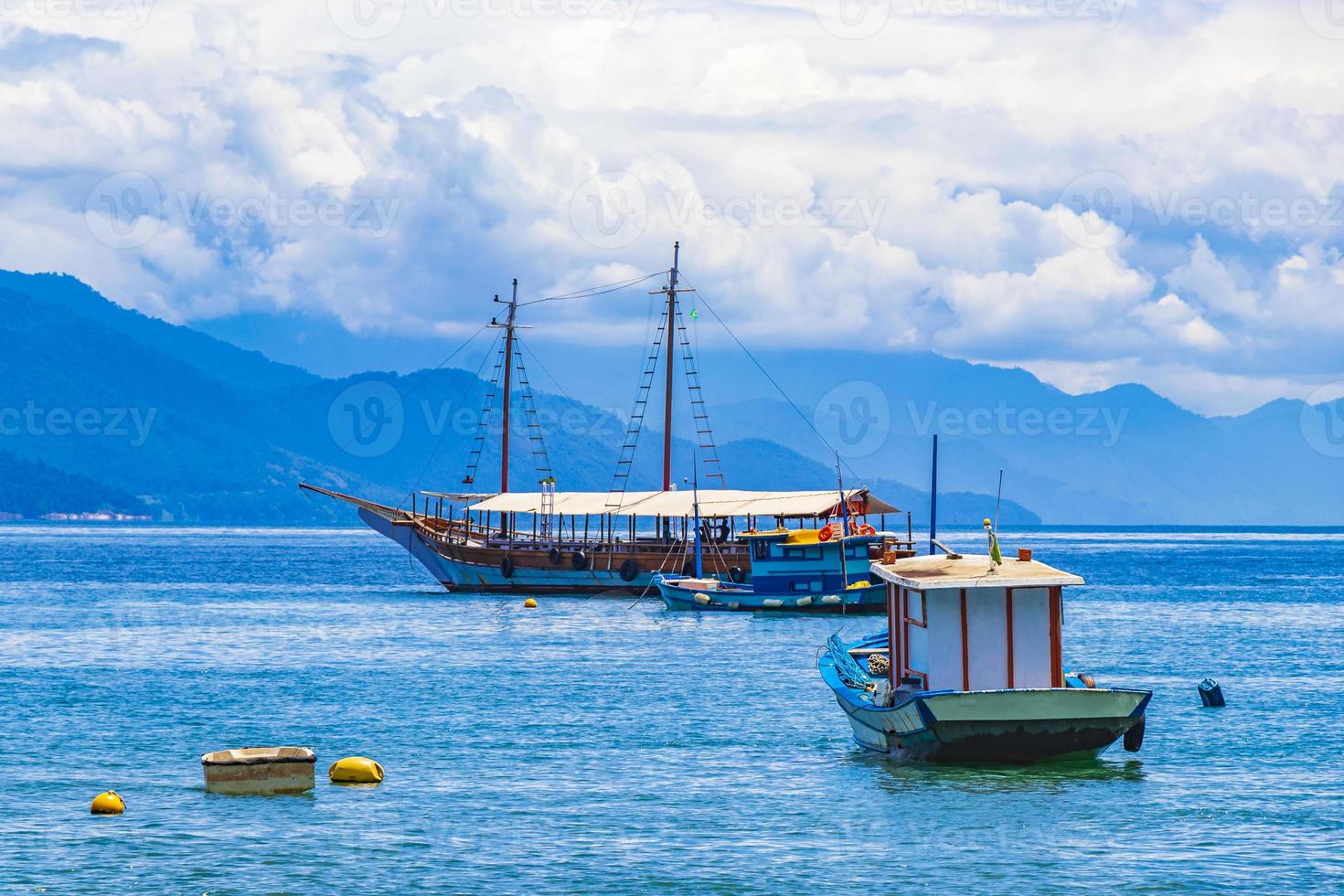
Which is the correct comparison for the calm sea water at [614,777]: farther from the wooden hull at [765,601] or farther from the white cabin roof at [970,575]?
the wooden hull at [765,601]

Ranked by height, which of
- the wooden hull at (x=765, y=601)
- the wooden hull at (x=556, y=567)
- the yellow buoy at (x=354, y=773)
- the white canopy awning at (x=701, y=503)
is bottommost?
the yellow buoy at (x=354, y=773)

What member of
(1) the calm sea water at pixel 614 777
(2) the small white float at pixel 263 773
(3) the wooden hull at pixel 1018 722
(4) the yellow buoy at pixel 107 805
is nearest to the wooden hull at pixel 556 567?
(1) the calm sea water at pixel 614 777

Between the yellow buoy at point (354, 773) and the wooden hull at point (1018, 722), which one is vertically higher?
the wooden hull at point (1018, 722)

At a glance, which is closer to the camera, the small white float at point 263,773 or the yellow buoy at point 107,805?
the yellow buoy at point 107,805

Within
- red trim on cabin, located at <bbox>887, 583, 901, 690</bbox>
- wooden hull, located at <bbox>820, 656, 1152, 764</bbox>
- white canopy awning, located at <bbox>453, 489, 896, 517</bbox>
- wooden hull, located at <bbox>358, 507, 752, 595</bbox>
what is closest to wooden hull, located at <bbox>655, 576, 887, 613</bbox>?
white canopy awning, located at <bbox>453, 489, 896, 517</bbox>

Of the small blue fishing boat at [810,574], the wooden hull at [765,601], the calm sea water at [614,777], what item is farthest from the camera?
the small blue fishing boat at [810,574]

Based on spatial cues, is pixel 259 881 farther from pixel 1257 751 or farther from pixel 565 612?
pixel 565 612

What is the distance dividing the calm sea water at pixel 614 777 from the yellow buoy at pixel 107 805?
343 millimetres

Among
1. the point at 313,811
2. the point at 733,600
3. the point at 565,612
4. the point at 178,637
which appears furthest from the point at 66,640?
the point at 313,811

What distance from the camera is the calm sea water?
86.4 ft

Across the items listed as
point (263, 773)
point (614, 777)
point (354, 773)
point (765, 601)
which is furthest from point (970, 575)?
point (765, 601)

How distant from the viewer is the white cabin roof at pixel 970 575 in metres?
32.1

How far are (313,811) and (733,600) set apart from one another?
53809 mm

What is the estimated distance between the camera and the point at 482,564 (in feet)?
335
